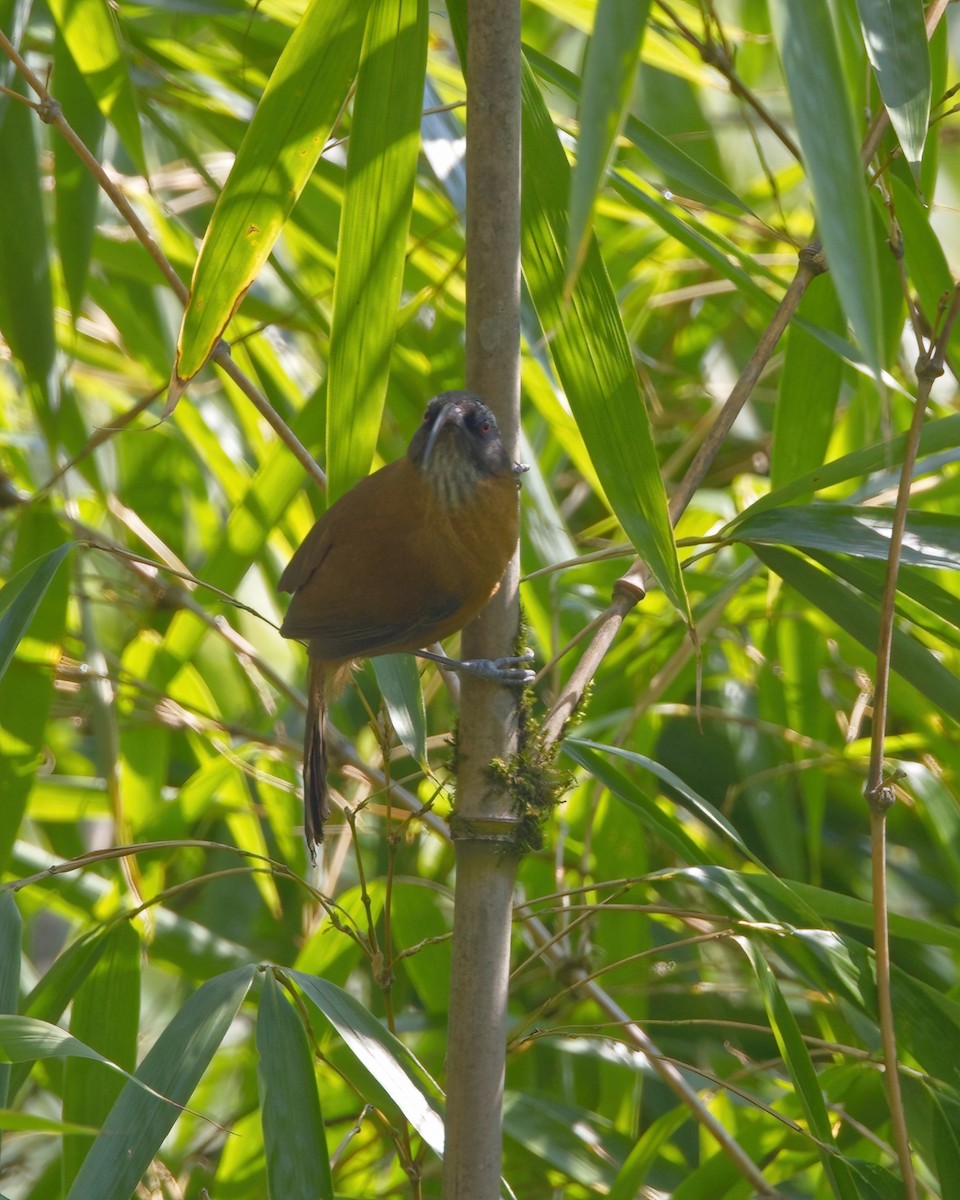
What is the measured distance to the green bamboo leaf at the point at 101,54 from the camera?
1.75m

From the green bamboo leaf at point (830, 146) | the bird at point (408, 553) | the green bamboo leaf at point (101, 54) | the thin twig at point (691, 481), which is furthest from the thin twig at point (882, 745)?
the green bamboo leaf at point (101, 54)

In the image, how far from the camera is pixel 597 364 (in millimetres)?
1397

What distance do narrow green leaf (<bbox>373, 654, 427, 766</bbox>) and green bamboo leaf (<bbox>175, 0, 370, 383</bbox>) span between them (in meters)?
0.49

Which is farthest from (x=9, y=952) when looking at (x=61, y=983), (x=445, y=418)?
(x=445, y=418)

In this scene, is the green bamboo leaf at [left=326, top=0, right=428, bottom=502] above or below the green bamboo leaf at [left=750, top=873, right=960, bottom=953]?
above

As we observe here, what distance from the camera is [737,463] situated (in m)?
3.10

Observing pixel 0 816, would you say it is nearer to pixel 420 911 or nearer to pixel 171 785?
pixel 420 911

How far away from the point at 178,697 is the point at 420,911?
74cm

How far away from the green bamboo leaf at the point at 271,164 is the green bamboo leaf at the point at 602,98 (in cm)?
59

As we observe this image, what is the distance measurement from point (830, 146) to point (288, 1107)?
3.29 feet

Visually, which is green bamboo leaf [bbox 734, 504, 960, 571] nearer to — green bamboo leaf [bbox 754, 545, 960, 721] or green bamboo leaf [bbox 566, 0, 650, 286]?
green bamboo leaf [bbox 754, 545, 960, 721]

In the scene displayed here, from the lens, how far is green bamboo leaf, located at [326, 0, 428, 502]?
1.44 metres

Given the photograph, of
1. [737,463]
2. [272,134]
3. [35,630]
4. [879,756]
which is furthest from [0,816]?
[737,463]

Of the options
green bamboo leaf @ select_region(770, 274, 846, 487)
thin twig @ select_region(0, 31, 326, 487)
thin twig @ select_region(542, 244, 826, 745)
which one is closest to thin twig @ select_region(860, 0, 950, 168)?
thin twig @ select_region(542, 244, 826, 745)
